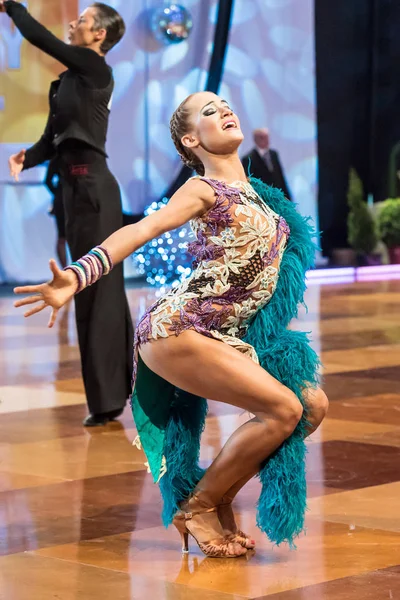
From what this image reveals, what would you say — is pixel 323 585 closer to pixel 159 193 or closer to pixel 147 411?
pixel 147 411

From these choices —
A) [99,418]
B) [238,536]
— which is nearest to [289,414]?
[238,536]

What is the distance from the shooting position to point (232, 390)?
10.7ft

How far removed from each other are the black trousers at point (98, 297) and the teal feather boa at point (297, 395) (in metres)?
2.01

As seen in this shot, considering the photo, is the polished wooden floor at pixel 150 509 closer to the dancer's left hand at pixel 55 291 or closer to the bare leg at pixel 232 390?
the bare leg at pixel 232 390

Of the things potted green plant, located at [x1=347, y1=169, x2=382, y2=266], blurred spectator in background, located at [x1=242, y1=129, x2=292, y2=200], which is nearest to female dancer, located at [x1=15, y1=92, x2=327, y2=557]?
blurred spectator in background, located at [x1=242, y1=129, x2=292, y2=200]

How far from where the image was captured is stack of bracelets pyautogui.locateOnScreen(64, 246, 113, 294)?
3.09 metres

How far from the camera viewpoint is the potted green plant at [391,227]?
1645cm

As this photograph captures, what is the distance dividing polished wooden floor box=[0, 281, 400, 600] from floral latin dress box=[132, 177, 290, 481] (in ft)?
1.20

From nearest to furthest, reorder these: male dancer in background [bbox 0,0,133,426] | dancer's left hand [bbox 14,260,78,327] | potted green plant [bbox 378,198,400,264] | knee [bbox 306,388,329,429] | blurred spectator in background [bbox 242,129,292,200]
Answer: dancer's left hand [bbox 14,260,78,327]
knee [bbox 306,388,329,429]
male dancer in background [bbox 0,0,133,426]
blurred spectator in background [bbox 242,129,292,200]
potted green plant [bbox 378,198,400,264]

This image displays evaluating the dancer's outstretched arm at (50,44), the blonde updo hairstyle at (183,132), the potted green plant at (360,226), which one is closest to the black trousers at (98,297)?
the dancer's outstretched arm at (50,44)

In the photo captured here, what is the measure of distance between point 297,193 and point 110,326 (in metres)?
11.1

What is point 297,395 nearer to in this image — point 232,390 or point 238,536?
point 232,390

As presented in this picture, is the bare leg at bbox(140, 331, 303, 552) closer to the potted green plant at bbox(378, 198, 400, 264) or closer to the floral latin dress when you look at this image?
the floral latin dress

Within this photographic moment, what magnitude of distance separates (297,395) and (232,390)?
20 cm
